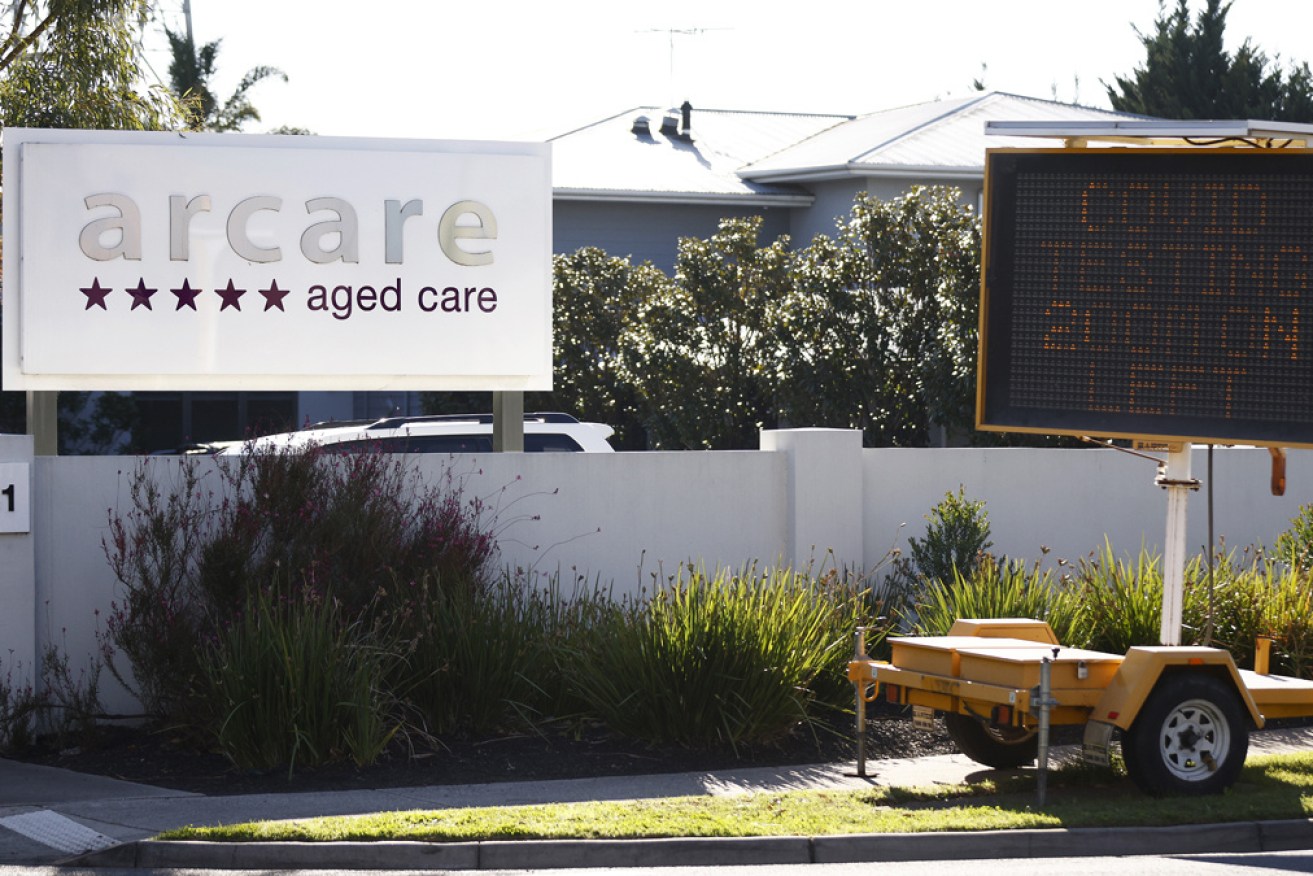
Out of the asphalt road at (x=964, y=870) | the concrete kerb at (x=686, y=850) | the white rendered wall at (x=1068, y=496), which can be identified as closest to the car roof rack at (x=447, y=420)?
the white rendered wall at (x=1068, y=496)

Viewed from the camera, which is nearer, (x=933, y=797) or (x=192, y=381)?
(x=933, y=797)

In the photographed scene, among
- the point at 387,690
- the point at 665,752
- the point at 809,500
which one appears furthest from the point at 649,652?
the point at 809,500

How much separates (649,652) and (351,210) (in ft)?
14.4

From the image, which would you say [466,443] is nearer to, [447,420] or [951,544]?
[447,420]

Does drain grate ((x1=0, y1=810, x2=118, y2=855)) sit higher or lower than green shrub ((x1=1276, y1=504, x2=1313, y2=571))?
lower

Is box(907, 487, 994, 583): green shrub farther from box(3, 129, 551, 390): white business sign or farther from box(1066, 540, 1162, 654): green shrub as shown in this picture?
box(3, 129, 551, 390): white business sign

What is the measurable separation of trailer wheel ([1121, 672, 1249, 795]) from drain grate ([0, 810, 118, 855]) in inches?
206

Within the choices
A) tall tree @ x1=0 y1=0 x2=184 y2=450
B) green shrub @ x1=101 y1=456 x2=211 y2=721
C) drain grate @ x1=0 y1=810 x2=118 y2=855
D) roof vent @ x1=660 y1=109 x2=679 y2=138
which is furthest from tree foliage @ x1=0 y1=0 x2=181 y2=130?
roof vent @ x1=660 y1=109 x2=679 y2=138

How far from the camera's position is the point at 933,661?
8.94 m

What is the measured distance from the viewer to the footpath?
769 centimetres

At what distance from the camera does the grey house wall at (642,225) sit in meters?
30.1

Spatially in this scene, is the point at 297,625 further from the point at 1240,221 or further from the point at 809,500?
the point at 1240,221

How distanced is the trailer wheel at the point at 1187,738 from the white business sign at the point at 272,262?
18.9ft

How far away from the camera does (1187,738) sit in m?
8.71
